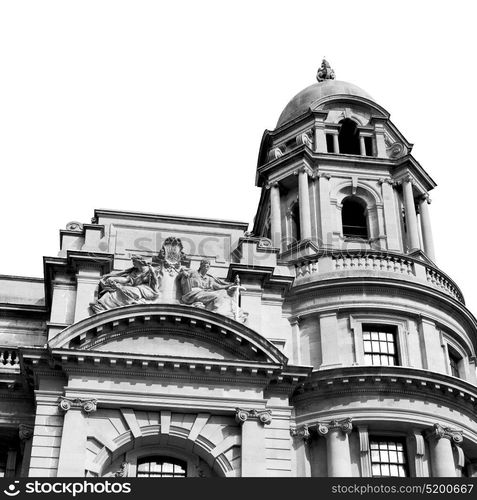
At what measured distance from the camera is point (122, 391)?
3341cm

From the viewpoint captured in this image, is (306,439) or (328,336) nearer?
(306,439)

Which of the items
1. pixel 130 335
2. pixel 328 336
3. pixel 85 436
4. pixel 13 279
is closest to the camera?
pixel 85 436

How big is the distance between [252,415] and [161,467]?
346 cm

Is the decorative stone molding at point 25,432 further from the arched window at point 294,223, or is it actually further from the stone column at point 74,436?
the arched window at point 294,223

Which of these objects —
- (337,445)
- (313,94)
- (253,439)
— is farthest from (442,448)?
(313,94)

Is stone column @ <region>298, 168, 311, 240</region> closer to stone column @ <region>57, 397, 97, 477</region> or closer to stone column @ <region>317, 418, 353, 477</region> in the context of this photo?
stone column @ <region>317, 418, 353, 477</region>

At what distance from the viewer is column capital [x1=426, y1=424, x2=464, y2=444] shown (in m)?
35.3

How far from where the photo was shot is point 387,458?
3506 cm

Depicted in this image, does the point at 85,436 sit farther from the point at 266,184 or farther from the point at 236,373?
A: the point at 266,184

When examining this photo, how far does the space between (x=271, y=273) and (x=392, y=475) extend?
8466 mm

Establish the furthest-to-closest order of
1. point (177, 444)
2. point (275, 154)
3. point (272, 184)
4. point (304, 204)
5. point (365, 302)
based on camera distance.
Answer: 1. point (275, 154)
2. point (272, 184)
3. point (304, 204)
4. point (365, 302)
5. point (177, 444)

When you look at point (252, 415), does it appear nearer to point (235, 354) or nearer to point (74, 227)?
point (235, 354)
